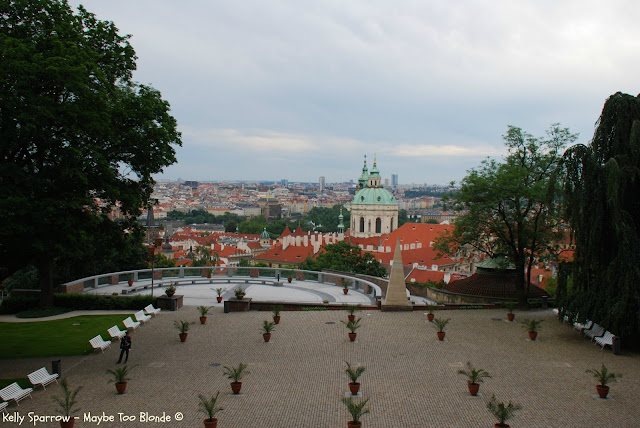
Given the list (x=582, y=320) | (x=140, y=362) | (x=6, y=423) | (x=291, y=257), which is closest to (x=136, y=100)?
(x=140, y=362)

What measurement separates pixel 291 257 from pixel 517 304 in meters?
55.6

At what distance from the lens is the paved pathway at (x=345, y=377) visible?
43.2 ft

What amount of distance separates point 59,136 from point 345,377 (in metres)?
12.8

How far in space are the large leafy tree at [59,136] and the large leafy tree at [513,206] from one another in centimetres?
1554

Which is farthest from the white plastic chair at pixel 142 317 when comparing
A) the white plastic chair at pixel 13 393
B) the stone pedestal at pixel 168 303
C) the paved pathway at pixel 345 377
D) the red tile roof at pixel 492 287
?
the red tile roof at pixel 492 287

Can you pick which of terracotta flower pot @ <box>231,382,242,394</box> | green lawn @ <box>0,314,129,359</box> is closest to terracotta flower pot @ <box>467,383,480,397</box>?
terracotta flower pot @ <box>231,382,242,394</box>

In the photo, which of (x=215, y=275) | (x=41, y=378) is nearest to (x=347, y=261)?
(x=215, y=275)

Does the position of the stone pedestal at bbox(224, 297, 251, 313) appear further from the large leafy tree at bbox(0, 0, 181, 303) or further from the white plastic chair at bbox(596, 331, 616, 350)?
the white plastic chair at bbox(596, 331, 616, 350)

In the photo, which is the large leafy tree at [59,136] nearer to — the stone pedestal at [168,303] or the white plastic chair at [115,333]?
the white plastic chair at [115,333]

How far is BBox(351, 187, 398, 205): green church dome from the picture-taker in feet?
377

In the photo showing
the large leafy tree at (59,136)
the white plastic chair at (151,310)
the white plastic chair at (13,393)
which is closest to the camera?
the white plastic chair at (13,393)

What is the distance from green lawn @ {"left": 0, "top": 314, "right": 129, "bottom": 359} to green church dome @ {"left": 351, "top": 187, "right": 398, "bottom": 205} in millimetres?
92059

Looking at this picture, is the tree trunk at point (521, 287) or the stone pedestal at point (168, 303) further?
the tree trunk at point (521, 287)

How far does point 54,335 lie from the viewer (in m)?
21.7
